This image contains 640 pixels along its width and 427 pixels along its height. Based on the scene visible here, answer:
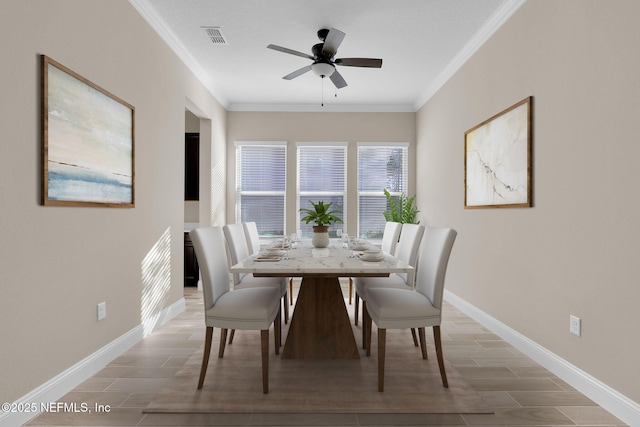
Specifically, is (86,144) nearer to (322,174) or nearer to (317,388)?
(317,388)

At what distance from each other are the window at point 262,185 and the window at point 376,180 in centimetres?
131

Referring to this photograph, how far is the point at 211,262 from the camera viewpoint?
233cm

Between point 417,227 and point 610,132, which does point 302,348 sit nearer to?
point 417,227

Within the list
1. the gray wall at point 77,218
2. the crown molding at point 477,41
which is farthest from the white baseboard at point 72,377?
the crown molding at point 477,41

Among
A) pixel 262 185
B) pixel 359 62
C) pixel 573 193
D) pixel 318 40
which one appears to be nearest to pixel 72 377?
pixel 359 62

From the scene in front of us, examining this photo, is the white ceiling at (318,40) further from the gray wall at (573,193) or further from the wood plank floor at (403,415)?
the wood plank floor at (403,415)

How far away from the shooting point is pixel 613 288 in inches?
76.9

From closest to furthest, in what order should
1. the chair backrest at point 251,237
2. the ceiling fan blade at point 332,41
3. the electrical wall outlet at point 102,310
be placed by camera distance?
the electrical wall outlet at point 102,310, the ceiling fan blade at point 332,41, the chair backrest at point 251,237

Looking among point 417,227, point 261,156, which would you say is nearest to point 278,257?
point 417,227

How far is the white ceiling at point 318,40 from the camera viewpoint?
10.1 feet

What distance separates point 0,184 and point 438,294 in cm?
239

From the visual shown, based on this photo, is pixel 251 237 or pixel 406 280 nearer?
pixel 406 280

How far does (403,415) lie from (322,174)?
446 cm

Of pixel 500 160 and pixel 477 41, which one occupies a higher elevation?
Result: pixel 477 41
